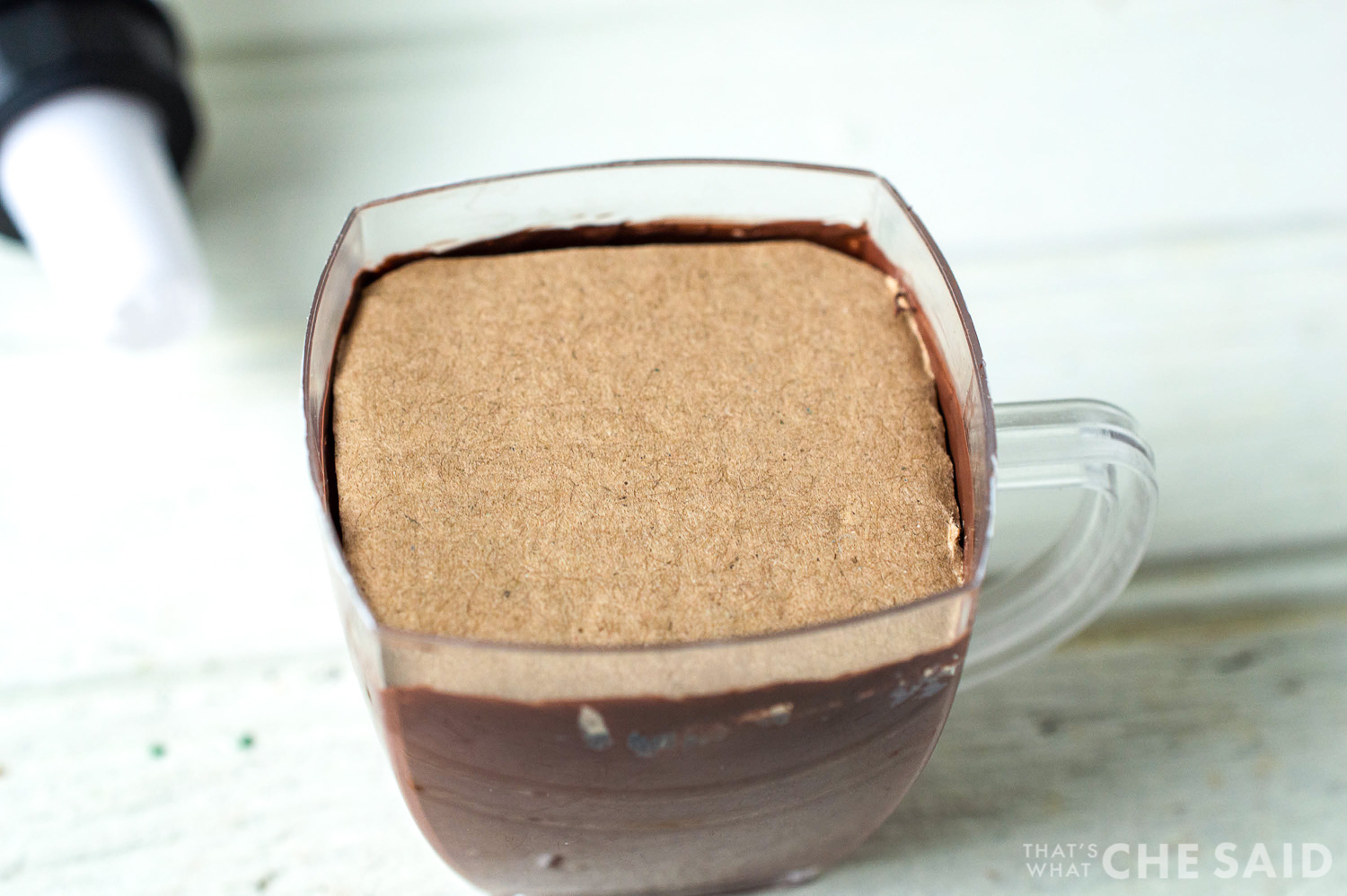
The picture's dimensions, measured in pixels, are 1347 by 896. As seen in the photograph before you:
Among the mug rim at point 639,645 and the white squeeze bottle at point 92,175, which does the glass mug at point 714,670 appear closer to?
the mug rim at point 639,645

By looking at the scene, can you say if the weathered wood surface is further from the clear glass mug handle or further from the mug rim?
the mug rim

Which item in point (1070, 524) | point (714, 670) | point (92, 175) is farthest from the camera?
point (92, 175)

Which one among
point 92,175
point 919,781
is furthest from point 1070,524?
point 92,175

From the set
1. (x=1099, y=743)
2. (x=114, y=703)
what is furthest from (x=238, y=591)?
(x=1099, y=743)

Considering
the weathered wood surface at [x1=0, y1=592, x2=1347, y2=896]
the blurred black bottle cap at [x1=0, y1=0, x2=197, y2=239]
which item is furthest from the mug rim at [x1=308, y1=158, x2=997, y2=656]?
the blurred black bottle cap at [x1=0, y1=0, x2=197, y2=239]

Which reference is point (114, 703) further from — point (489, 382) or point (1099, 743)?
point (1099, 743)

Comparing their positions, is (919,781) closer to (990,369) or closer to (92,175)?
(990,369)
